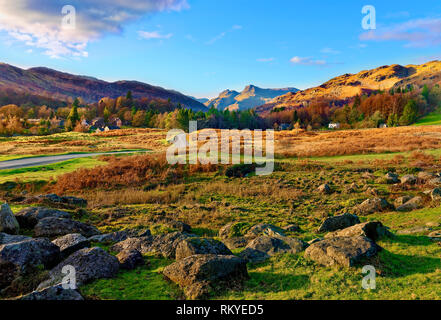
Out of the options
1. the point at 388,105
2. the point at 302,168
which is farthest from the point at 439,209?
the point at 388,105

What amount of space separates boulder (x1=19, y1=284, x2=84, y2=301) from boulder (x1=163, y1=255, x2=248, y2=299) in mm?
2028

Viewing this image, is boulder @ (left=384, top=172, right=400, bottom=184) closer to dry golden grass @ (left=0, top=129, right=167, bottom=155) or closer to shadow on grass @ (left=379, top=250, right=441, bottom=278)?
shadow on grass @ (left=379, top=250, right=441, bottom=278)

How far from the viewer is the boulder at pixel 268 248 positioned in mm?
7668

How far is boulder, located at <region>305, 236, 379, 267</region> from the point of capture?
652 centimetres

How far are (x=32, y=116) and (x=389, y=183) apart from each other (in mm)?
151486

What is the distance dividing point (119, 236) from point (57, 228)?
87.4 inches

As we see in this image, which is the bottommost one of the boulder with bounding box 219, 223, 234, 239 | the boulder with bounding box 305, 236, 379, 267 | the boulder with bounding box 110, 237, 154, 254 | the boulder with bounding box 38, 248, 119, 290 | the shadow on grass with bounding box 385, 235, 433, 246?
the boulder with bounding box 219, 223, 234, 239

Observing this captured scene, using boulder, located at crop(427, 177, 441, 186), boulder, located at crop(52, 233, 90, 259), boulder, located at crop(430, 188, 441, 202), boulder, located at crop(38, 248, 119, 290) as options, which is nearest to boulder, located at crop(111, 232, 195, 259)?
boulder, located at crop(52, 233, 90, 259)

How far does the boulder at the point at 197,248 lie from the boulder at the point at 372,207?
11.1m

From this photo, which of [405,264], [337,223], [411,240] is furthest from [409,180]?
[405,264]

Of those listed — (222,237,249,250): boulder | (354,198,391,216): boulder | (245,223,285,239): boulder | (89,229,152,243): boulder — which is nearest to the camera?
(222,237,249,250): boulder

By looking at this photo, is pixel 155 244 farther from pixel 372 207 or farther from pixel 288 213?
pixel 372 207

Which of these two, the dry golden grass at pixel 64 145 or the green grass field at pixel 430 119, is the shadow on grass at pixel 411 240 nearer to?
the dry golden grass at pixel 64 145
